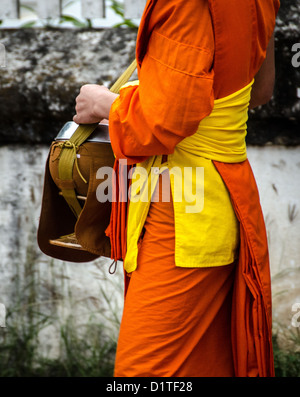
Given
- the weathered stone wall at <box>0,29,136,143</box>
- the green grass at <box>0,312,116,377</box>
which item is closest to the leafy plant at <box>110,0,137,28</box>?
the weathered stone wall at <box>0,29,136,143</box>

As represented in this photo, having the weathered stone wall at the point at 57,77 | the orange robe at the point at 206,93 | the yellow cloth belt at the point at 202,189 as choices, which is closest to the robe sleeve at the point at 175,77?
the orange robe at the point at 206,93

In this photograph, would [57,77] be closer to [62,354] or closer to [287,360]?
[62,354]

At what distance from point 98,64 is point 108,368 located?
1.42 m

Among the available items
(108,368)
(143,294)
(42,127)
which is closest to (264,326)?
(143,294)

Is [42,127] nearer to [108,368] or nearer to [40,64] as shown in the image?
[40,64]

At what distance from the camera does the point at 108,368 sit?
9.26 feet

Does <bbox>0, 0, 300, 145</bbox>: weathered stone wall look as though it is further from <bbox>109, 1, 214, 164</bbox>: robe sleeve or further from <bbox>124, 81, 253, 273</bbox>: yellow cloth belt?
<bbox>109, 1, 214, 164</bbox>: robe sleeve

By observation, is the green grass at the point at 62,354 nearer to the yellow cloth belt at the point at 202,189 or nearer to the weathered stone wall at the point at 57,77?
the weathered stone wall at the point at 57,77

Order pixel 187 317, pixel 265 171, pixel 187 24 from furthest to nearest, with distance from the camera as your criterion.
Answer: pixel 265 171 < pixel 187 317 < pixel 187 24

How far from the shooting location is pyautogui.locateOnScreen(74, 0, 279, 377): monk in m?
1.50

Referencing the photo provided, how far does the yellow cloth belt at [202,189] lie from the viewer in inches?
64.6

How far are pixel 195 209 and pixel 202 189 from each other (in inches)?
2.3

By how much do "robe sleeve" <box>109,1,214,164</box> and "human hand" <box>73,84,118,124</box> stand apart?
17 centimetres

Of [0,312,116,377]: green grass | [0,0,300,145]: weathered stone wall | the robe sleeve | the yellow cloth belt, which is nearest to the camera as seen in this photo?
the robe sleeve
